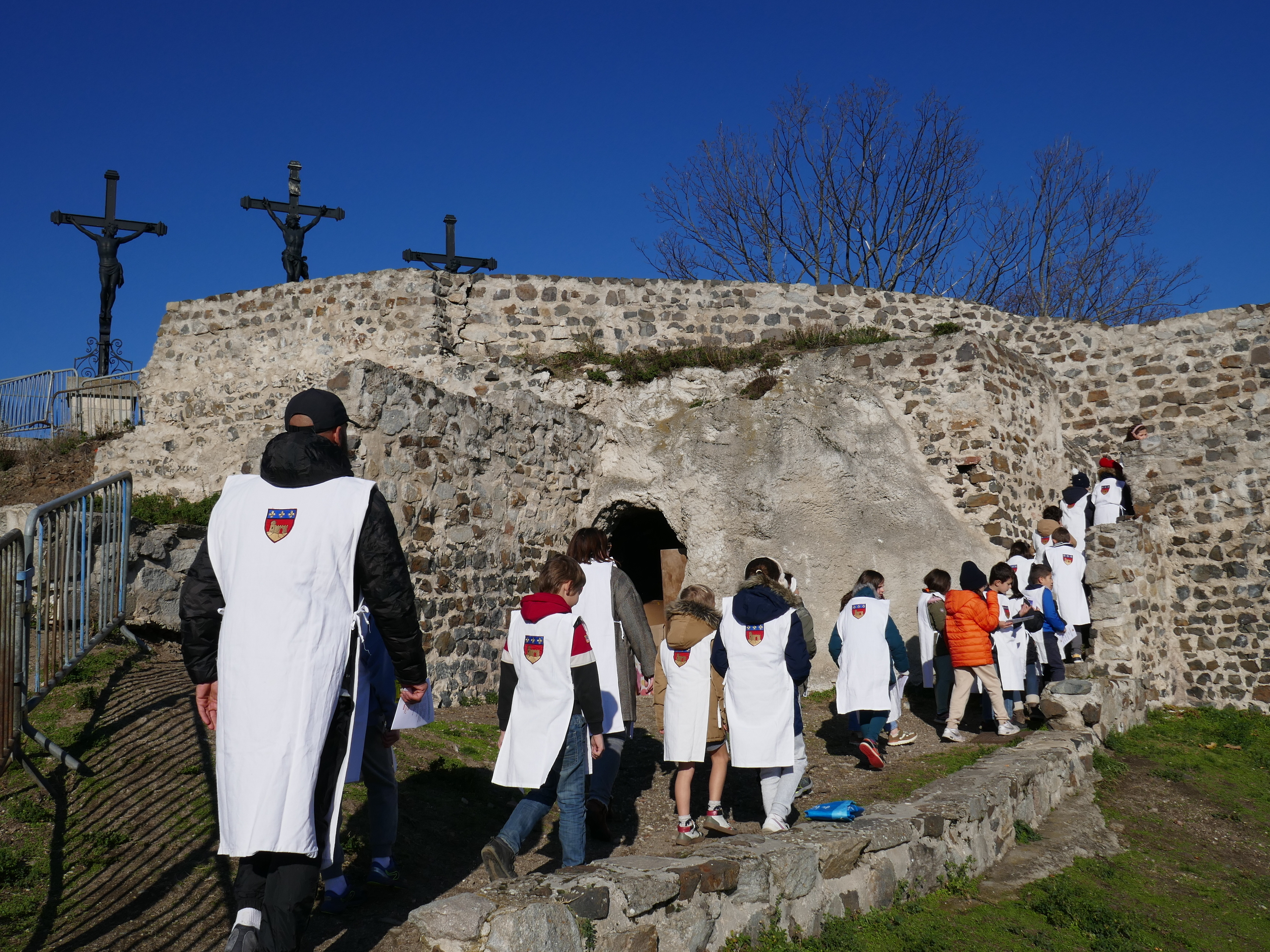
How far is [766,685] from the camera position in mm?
5145

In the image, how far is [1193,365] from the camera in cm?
1259

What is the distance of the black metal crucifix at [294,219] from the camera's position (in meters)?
15.6

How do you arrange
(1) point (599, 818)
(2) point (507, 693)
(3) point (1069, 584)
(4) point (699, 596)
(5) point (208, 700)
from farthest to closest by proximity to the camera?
1. (3) point (1069, 584)
2. (4) point (699, 596)
3. (1) point (599, 818)
4. (2) point (507, 693)
5. (5) point (208, 700)

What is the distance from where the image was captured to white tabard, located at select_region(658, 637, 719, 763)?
17.0 ft

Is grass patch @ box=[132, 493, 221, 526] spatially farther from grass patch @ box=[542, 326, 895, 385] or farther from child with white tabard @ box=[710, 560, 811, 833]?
child with white tabard @ box=[710, 560, 811, 833]

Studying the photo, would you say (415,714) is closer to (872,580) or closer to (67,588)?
(67,588)

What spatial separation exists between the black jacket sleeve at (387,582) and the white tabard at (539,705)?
1232 mm

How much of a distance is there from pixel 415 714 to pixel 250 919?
971 millimetres

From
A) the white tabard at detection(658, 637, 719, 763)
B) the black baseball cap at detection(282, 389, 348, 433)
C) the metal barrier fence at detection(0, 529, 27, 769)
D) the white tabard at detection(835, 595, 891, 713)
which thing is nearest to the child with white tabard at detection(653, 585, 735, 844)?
the white tabard at detection(658, 637, 719, 763)

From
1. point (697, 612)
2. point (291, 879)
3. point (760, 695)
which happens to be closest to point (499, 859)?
point (291, 879)

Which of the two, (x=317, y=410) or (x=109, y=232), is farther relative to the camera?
(x=109, y=232)

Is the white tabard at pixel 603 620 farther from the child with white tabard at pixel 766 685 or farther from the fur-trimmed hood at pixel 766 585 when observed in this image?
the fur-trimmed hood at pixel 766 585

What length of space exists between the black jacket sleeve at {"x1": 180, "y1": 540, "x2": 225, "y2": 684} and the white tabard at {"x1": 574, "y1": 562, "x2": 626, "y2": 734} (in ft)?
7.57

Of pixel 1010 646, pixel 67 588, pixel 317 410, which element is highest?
pixel 317 410
